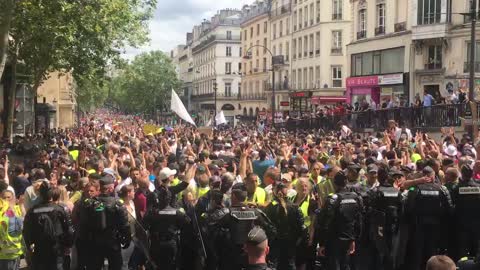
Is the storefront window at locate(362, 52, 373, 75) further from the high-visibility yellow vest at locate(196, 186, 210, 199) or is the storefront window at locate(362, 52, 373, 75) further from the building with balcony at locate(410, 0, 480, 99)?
the high-visibility yellow vest at locate(196, 186, 210, 199)

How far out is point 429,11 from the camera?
34.8m

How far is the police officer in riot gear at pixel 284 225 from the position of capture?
24.8 feet

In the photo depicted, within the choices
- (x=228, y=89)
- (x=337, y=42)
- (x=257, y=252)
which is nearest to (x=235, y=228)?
(x=257, y=252)

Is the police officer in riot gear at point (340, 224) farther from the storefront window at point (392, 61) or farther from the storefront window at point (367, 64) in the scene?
the storefront window at point (367, 64)

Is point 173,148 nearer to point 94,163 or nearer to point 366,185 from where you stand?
point 94,163

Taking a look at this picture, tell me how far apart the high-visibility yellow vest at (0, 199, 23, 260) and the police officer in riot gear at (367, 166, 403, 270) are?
458 centimetres

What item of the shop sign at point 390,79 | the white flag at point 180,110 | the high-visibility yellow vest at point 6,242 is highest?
the shop sign at point 390,79

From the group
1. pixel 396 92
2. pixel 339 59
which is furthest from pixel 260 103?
pixel 396 92

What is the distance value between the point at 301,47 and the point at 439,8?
30739mm

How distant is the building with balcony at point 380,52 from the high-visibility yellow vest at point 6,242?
30.1 m

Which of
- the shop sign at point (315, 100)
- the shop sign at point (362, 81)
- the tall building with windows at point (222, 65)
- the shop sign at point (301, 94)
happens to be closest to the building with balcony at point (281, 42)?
the shop sign at point (301, 94)

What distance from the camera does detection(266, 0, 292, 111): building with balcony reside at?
6844 centimetres

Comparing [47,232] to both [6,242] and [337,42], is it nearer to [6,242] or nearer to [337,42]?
[6,242]

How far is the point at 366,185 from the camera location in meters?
8.63
